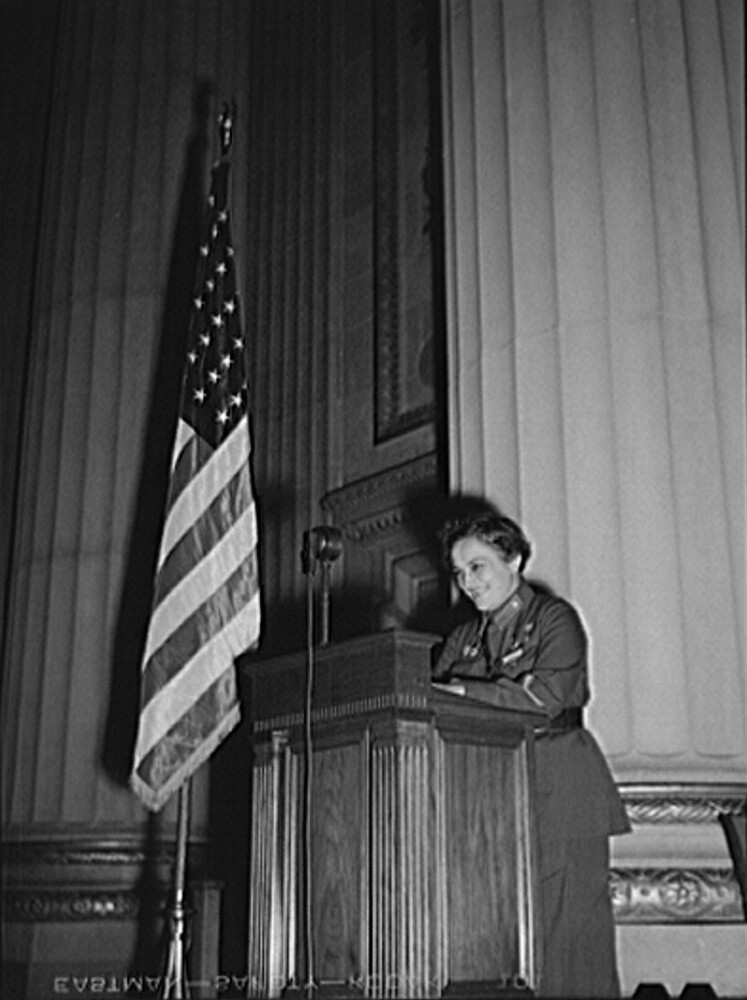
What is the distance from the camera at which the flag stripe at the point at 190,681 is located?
15.2 feet

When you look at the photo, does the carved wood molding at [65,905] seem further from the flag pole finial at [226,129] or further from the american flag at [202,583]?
the flag pole finial at [226,129]

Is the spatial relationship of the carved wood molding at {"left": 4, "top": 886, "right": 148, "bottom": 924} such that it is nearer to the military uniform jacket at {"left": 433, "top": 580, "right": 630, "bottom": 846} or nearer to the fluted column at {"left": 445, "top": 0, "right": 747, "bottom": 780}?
the fluted column at {"left": 445, "top": 0, "right": 747, "bottom": 780}

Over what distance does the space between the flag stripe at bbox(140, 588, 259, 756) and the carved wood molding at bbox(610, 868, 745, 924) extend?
139 centimetres

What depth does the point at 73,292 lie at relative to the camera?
8.30 metres

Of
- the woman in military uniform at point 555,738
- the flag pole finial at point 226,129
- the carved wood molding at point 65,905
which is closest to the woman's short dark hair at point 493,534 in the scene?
the woman in military uniform at point 555,738

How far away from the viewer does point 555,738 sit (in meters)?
3.99

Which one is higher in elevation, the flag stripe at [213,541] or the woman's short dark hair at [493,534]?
the flag stripe at [213,541]

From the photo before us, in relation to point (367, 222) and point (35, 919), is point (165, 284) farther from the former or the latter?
point (35, 919)

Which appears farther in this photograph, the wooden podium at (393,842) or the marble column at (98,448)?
the marble column at (98,448)

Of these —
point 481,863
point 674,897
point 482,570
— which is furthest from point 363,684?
point 674,897

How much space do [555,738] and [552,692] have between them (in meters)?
0.13

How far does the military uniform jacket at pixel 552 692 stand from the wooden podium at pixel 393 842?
10 cm

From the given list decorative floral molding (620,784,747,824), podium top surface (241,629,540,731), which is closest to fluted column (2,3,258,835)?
podium top surface (241,629,540,731)

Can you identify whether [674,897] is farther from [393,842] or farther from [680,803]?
[393,842]
